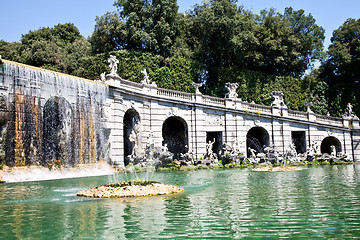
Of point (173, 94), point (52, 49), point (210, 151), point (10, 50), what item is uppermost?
point (10, 50)

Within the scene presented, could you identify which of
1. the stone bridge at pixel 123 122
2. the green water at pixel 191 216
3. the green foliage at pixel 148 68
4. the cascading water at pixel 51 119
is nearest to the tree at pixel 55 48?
the green foliage at pixel 148 68

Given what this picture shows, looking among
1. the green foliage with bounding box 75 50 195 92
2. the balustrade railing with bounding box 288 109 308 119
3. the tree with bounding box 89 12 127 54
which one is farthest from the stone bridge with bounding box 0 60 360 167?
the tree with bounding box 89 12 127 54

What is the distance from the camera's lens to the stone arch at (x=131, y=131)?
2716 centimetres

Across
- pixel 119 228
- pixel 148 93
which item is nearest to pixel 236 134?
pixel 148 93

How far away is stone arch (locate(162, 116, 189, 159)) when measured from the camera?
102 ft

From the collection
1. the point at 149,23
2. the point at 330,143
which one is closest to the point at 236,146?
the point at 330,143

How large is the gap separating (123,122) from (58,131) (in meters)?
6.52

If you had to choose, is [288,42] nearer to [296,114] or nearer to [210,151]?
[296,114]

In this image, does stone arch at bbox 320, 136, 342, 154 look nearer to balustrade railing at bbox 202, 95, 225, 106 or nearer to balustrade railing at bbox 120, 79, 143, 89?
balustrade railing at bbox 202, 95, 225, 106

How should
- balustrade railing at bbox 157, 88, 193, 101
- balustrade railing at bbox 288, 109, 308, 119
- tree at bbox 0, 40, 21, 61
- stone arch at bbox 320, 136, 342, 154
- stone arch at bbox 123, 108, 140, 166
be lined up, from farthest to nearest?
tree at bbox 0, 40, 21, 61 < stone arch at bbox 320, 136, 342, 154 < balustrade railing at bbox 288, 109, 308, 119 < balustrade railing at bbox 157, 88, 193, 101 < stone arch at bbox 123, 108, 140, 166

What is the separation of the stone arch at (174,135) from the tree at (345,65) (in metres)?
19.4

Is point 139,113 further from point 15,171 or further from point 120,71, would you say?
point 15,171

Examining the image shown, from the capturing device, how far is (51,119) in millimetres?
21859

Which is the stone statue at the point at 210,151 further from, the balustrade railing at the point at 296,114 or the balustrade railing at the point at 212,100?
the balustrade railing at the point at 296,114
